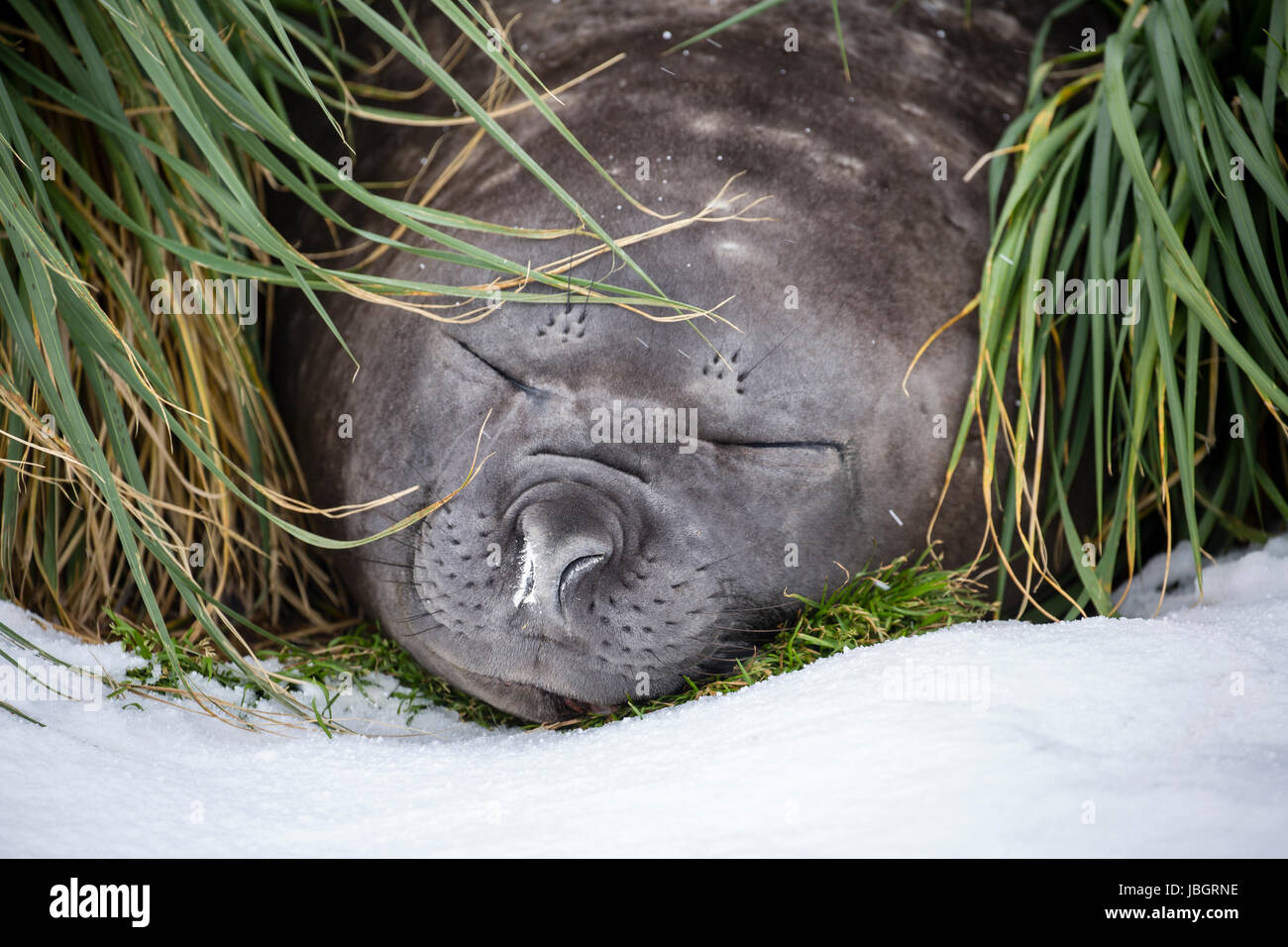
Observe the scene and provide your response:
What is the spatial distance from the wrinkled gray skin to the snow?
0.20 meters

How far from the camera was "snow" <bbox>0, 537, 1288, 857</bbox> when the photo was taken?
1.36 meters

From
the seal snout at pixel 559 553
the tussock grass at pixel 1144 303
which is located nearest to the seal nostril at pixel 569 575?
the seal snout at pixel 559 553

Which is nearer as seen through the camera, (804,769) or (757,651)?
(804,769)

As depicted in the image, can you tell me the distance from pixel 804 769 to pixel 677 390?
0.72m

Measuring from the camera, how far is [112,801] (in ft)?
5.04

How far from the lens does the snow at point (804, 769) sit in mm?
1356

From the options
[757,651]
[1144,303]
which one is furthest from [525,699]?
[1144,303]

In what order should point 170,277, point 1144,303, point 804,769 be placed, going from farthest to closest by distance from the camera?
point 170,277
point 1144,303
point 804,769

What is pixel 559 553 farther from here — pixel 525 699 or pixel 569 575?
pixel 525 699

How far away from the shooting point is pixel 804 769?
4.92 feet

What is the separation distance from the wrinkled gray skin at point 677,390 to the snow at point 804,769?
0.20m

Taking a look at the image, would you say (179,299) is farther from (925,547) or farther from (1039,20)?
(1039,20)

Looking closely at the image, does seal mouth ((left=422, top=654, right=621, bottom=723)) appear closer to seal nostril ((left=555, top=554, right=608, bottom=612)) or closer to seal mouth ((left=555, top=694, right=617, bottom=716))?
seal mouth ((left=555, top=694, right=617, bottom=716))

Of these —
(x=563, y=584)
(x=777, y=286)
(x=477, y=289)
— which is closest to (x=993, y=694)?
(x=563, y=584)
